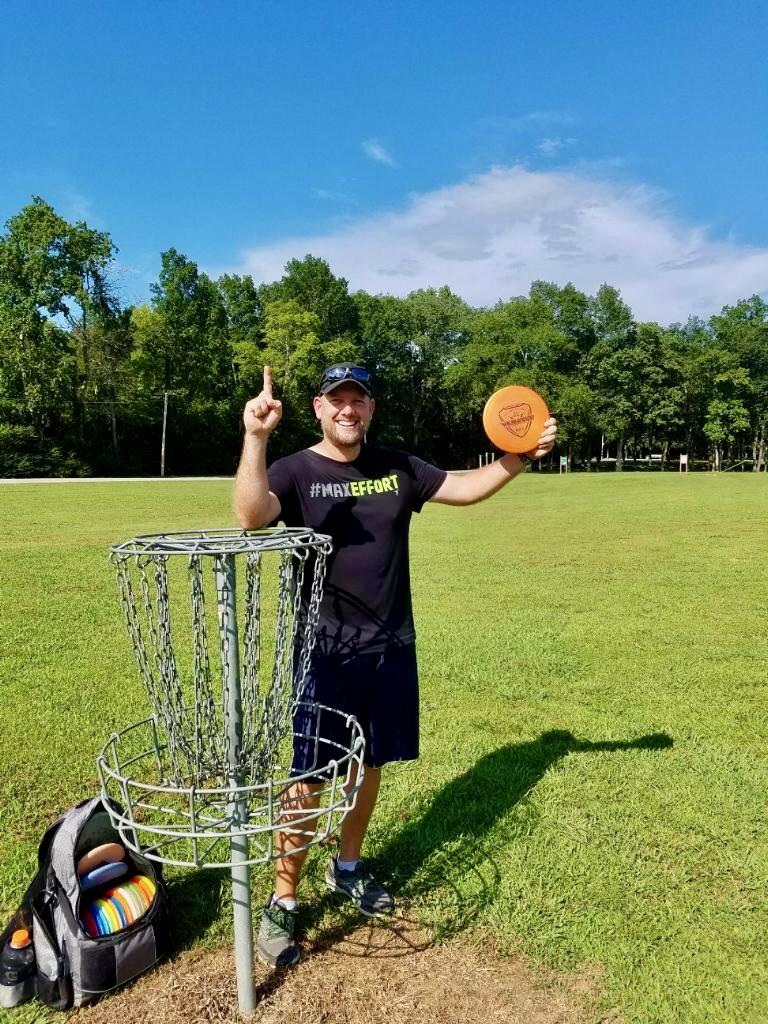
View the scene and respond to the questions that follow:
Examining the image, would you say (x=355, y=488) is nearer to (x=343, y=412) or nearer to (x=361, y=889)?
(x=343, y=412)

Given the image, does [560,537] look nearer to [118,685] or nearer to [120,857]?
[118,685]

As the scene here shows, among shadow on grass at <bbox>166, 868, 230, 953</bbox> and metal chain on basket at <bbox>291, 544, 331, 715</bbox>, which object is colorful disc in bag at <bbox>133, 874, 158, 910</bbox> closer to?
shadow on grass at <bbox>166, 868, 230, 953</bbox>

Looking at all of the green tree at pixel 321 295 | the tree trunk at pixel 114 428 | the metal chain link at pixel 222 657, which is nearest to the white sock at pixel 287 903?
the metal chain link at pixel 222 657

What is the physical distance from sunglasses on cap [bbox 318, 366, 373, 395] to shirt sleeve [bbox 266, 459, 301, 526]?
1.16ft

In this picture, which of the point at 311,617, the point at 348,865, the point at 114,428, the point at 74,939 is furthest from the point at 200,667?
the point at 114,428

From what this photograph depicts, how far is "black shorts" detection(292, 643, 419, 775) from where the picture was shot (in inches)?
113

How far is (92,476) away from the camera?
43.9 m

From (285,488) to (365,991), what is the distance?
1974 millimetres

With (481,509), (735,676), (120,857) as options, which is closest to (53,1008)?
(120,857)

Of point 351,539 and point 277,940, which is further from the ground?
point 351,539

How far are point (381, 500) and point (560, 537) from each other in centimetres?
1300

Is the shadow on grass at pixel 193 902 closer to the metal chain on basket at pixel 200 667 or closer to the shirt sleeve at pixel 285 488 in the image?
the metal chain on basket at pixel 200 667

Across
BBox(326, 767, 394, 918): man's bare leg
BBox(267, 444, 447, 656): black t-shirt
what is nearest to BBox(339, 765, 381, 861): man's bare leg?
BBox(326, 767, 394, 918): man's bare leg

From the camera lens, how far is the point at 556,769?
445cm
